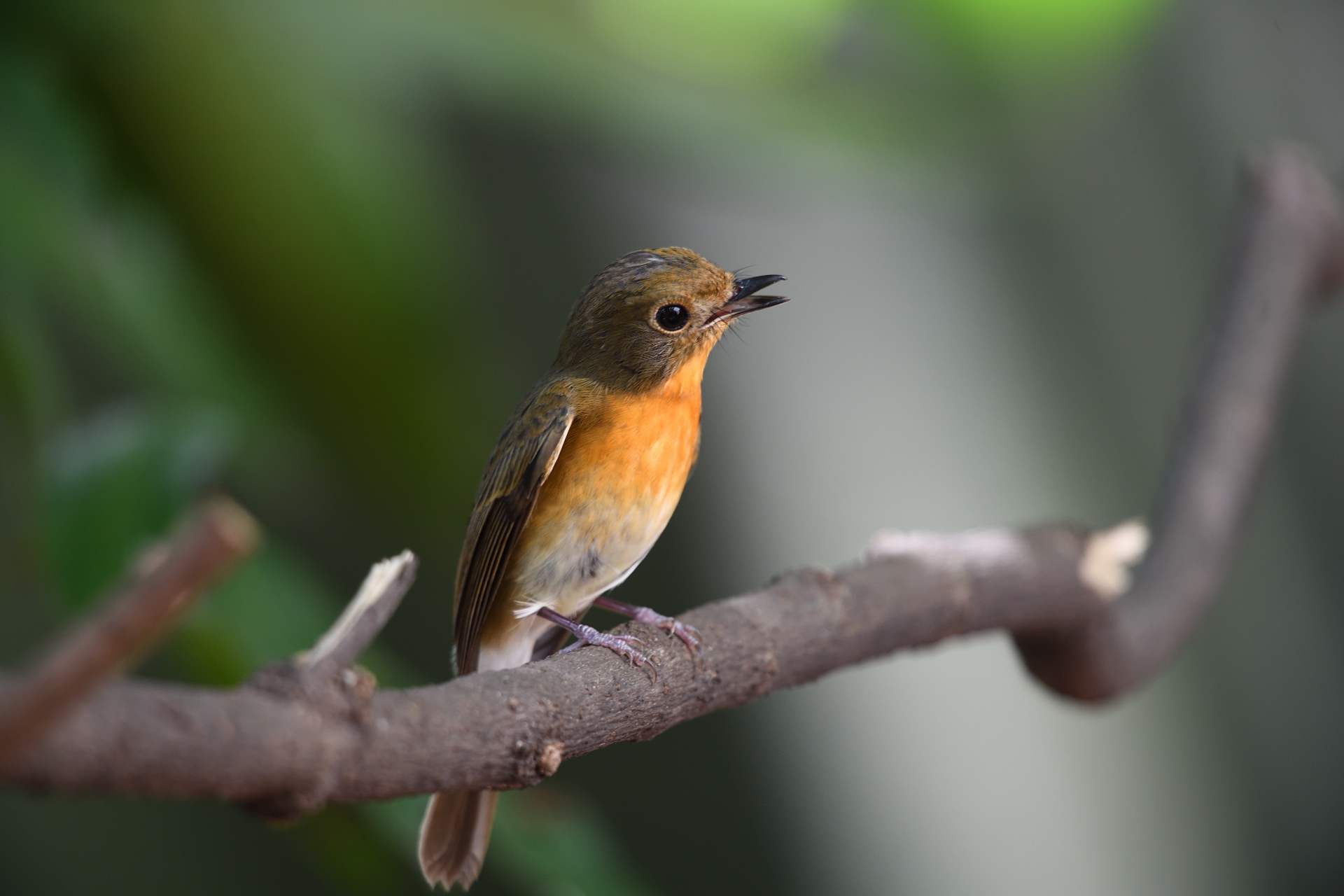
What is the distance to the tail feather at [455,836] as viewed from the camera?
1.26 metres

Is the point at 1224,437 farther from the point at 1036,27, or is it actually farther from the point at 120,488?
the point at 120,488

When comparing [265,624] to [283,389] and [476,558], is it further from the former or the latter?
[476,558]

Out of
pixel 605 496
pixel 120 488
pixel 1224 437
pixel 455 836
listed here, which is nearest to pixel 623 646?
pixel 605 496

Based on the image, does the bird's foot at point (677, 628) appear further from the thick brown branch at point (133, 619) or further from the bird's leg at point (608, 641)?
the thick brown branch at point (133, 619)

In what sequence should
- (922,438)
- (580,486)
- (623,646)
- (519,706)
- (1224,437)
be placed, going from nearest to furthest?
(519,706) → (623,646) → (580,486) → (1224,437) → (922,438)

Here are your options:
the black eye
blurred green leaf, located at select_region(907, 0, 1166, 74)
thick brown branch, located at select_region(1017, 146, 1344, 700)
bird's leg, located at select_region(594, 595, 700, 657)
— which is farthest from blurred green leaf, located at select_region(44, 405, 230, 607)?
blurred green leaf, located at select_region(907, 0, 1166, 74)

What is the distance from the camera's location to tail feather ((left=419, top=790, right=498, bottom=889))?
1263mm

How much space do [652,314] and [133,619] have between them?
660 millimetres

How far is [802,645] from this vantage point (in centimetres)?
144

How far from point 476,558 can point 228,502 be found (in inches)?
25.4

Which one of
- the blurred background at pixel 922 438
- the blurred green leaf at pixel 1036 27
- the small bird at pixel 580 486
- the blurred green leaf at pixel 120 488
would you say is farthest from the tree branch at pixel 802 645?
the blurred green leaf at pixel 120 488

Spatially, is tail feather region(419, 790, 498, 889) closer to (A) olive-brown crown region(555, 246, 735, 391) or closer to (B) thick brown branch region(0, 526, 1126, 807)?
(B) thick brown branch region(0, 526, 1126, 807)

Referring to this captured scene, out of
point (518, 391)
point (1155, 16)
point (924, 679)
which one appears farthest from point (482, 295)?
point (1155, 16)

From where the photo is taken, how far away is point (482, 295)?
356 cm
